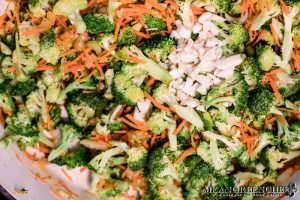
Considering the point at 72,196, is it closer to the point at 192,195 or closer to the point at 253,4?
the point at 192,195

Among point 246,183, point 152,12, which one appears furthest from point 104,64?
point 246,183

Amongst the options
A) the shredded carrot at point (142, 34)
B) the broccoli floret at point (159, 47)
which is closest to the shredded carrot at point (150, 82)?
the broccoli floret at point (159, 47)

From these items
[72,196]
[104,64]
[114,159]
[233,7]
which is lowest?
[72,196]

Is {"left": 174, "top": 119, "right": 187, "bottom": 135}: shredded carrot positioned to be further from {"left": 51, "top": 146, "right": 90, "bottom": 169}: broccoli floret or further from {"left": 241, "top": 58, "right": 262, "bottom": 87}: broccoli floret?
{"left": 51, "top": 146, "right": 90, "bottom": 169}: broccoli floret

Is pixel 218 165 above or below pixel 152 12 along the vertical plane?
below

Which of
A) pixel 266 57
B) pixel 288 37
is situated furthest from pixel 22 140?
pixel 288 37

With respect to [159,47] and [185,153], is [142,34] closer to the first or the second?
[159,47]

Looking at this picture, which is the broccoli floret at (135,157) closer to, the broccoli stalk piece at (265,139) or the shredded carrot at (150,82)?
the shredded carrot at (150,82)
